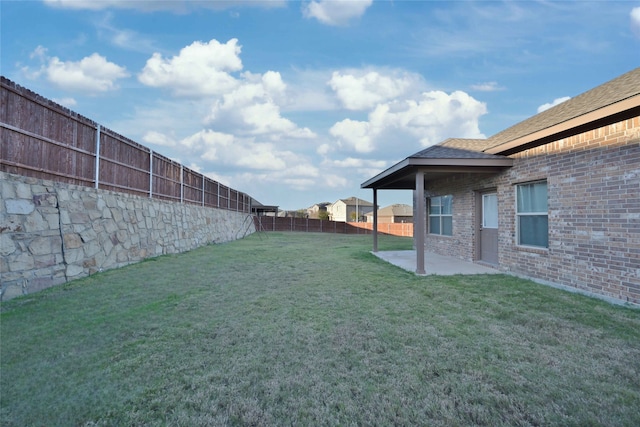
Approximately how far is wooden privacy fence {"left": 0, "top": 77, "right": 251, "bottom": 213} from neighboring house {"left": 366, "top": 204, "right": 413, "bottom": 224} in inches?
1852

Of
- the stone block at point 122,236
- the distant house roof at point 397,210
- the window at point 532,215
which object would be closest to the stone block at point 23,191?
the stone block at point 122,236

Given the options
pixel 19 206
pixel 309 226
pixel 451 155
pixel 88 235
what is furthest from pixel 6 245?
pixel 309 226

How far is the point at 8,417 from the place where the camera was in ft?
7.52

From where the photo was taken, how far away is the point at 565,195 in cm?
610

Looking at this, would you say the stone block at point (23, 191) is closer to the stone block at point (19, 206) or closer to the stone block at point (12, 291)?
the stone block at point (19, 206)

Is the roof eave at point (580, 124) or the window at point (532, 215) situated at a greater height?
the roof eave at point (580, 124)

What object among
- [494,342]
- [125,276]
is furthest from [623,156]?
[125,276]

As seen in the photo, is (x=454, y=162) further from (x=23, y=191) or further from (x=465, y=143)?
(x=23, y=191)

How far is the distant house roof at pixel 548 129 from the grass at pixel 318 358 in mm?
2864

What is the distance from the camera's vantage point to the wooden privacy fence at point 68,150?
18.1ft

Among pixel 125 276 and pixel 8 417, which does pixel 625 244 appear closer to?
pixel 8 417

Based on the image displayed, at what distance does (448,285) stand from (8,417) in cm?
626

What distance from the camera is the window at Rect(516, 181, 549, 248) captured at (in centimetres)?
680

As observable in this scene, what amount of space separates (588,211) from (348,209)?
182 feet
